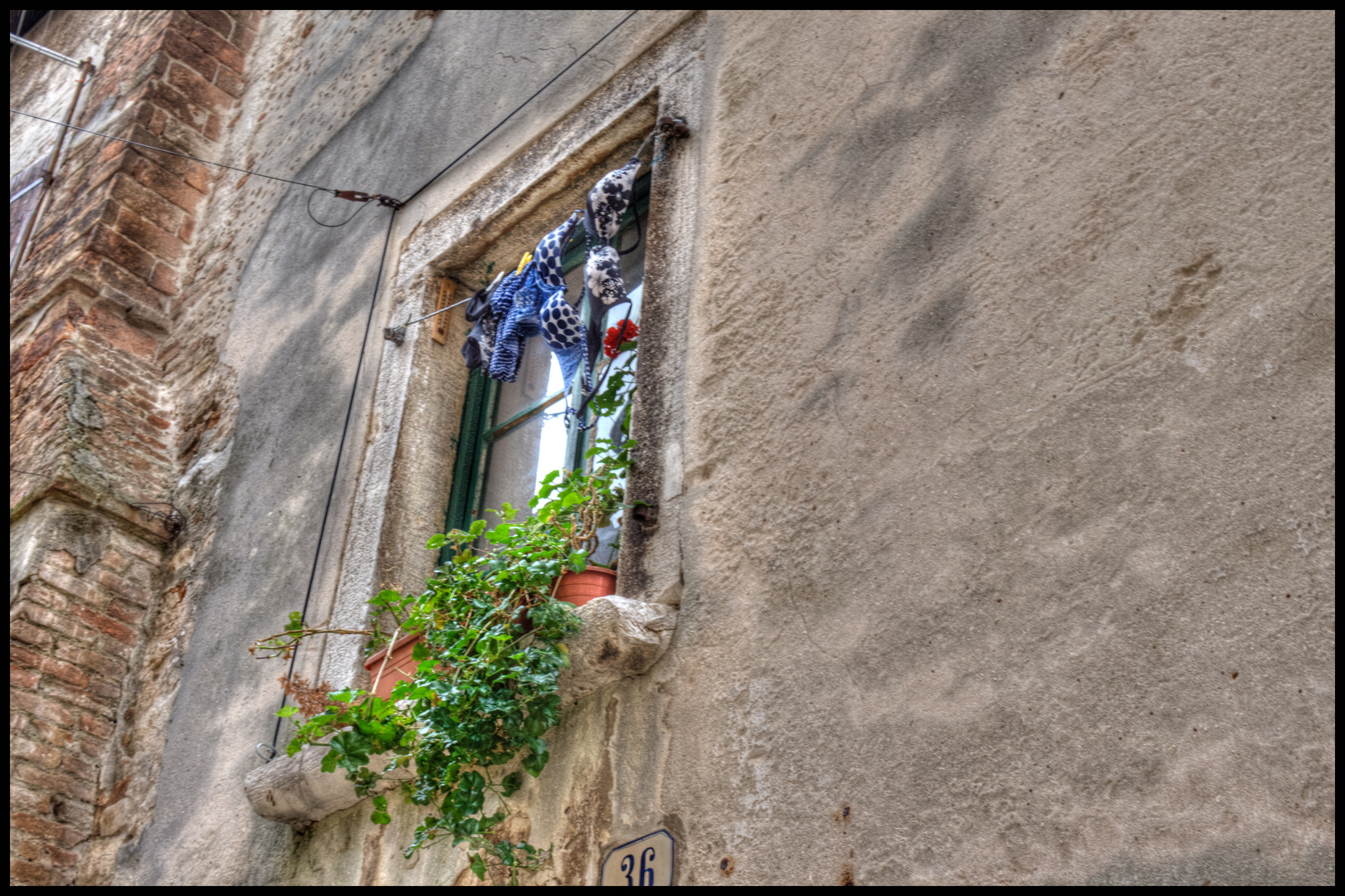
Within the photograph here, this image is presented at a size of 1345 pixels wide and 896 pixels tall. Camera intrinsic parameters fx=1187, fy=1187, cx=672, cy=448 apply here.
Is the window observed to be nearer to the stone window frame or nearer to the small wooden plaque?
the stone window frame

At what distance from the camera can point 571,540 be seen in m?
2.99

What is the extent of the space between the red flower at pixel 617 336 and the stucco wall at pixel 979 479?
11.7 inches

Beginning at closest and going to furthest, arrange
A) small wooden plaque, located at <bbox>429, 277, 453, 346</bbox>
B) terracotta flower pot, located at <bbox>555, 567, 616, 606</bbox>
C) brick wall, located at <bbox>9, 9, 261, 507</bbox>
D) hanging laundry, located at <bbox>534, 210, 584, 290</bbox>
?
terracotta flower pot, located at <bbox>555, 567, 616, 606</bbox> < hanging laundry, located at <bbox>534, 210, 584, 290</bbox> < small wooden plaque, located at <bbox>429, 277, 453, 346</bbox> < brick wall, located at <bbox>9, 9, 261, 507</bbox>

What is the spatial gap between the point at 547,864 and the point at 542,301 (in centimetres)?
184

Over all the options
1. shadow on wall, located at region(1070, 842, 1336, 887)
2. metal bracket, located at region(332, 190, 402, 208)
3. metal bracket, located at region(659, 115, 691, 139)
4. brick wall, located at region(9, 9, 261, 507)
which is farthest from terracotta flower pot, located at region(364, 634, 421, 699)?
metal bracket, located at region(332, 190, 402, 208)

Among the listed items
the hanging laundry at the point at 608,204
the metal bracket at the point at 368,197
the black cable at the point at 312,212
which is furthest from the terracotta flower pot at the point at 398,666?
the black cable at the point at 312,212

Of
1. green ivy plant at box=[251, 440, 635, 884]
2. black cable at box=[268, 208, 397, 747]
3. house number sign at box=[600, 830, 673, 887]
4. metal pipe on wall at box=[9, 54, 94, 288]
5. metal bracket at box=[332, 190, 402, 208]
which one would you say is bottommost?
house number sign at box=[600, 830, 673, 887]

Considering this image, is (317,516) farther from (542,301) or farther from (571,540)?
(571,540)

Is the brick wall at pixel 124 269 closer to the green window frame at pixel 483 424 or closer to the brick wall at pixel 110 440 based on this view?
the brick wall at pixel 110 440

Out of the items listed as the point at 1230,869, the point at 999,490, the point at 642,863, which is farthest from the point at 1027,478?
the point at 642,863

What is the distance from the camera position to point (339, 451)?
167 inches

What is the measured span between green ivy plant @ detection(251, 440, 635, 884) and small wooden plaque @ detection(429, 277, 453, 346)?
142cm

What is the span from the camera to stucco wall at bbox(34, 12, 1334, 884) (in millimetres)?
1886

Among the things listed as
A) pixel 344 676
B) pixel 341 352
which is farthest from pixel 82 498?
pixel 344 676
